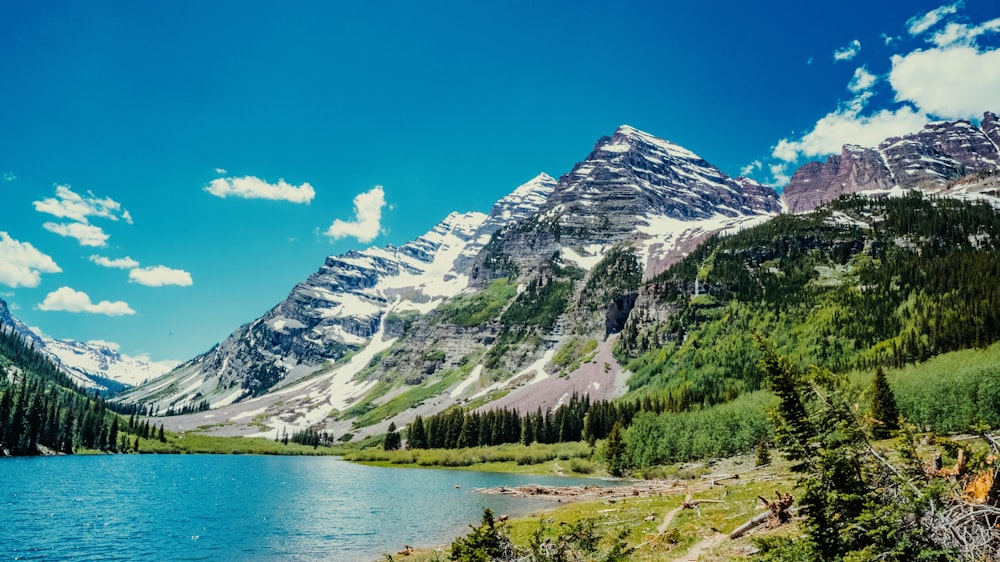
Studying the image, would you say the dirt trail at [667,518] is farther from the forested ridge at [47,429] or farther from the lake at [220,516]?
the forested ridge at [47,429]

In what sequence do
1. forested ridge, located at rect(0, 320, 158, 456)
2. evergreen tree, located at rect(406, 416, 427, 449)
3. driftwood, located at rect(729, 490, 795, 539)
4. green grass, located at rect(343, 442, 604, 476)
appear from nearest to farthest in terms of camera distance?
driftwood, located at rect(729, 490, 795, 539) → green grass, located at rect(343, 442, 604, 476) → forested ridge, located at rect(0, 320, 158, 456) → evergreen tree, located at rect(406, 416, 427, 449)

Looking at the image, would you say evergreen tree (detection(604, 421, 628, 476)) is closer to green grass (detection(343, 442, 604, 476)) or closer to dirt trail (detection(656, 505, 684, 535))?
green grass (detection(343, 442, 604, 476))

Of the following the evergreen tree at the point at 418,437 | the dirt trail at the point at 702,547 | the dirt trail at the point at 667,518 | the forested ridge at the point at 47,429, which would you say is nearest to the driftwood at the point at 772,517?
the dirt trail at the point at 702,547

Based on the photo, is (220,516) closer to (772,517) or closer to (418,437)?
(772,517)

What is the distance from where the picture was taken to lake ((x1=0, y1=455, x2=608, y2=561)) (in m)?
43.0

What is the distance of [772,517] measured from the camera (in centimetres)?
2819

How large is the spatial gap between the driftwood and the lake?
1982 cm

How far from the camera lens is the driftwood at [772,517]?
1071 inches

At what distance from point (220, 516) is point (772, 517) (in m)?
57.0

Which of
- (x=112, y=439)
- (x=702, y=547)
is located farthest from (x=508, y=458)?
(x=702, y=547)

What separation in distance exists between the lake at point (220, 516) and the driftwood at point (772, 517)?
65.0 feet

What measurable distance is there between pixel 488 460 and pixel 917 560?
153265mm

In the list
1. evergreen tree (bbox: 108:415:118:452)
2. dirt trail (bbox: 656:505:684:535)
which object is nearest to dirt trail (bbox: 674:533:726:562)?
dirt trail (bbox: 656:505:684:535)

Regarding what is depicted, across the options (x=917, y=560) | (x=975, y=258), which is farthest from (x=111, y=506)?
(x=975, y=258)
